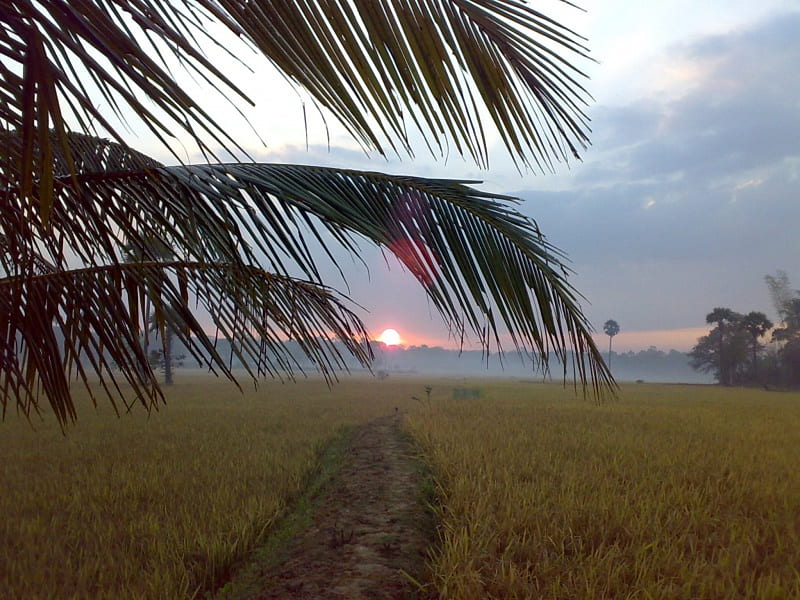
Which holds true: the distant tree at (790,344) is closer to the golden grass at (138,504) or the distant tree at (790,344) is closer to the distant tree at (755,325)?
the distant tree at (755,325)

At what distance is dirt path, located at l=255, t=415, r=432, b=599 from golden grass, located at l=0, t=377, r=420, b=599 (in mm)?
390

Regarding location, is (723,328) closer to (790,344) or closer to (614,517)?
(790,344)

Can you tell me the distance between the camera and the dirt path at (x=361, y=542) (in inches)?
114

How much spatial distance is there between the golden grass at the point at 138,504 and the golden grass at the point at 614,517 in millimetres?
1522

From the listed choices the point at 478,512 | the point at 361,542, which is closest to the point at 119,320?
the point at 361,542

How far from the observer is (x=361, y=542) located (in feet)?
11.8

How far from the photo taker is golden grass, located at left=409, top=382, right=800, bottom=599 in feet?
9.18

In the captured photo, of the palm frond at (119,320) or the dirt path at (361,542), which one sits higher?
the palm frond at (119,320)

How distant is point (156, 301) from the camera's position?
179 cm

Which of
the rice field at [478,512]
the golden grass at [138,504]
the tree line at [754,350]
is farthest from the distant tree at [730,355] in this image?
the golden grass at [138,504]

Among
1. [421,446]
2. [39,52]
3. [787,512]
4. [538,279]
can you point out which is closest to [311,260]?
[538,279]

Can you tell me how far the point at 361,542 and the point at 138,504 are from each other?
2.18 metres

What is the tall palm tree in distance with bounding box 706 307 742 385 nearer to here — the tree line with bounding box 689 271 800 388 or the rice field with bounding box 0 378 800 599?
the tree line with bounding box 689 271 800 388

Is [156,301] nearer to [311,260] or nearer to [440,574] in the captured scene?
[311,260]
